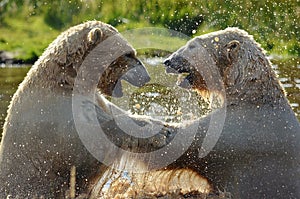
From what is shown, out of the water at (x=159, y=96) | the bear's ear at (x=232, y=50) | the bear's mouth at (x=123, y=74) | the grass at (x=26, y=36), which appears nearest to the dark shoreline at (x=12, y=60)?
the grass at (x=26, y=36)

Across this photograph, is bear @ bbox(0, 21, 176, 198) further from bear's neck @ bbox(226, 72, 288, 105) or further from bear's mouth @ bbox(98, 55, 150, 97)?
bear's neck @ bbox(226, 72, 288, 105)

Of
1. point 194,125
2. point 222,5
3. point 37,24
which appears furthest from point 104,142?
point 37,24

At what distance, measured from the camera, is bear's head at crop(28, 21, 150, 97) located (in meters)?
8.15

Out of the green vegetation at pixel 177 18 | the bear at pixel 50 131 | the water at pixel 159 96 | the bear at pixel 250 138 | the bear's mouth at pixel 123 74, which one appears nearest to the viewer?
the bear at pixel 50 131

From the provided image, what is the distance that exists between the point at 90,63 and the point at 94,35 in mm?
300

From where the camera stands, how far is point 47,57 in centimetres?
820

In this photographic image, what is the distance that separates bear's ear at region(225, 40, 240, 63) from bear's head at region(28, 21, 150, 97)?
85 centimetres

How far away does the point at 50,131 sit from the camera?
810 cm

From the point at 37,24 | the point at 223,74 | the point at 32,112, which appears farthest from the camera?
the point at 37,24

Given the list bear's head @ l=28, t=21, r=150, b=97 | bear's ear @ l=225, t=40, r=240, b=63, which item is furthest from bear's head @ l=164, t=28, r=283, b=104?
bear's head @ l=28, t=21, r=150, b=97

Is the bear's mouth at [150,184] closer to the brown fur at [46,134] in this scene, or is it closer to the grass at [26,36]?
the brown fur at [46,134]

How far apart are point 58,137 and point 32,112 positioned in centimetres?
34

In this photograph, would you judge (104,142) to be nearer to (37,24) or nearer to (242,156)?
(242,156)

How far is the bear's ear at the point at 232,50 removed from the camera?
8414mm
